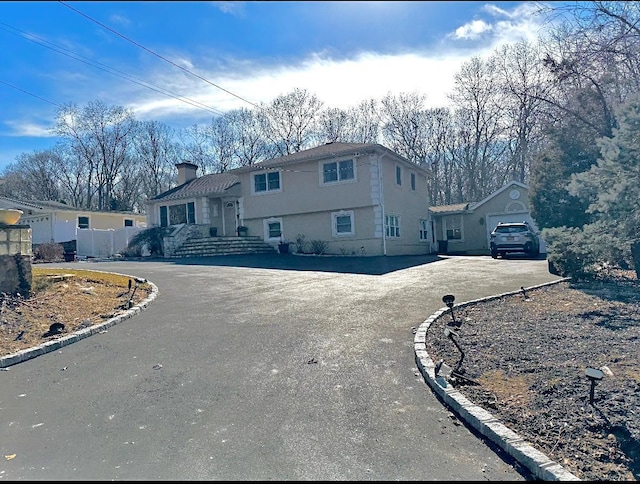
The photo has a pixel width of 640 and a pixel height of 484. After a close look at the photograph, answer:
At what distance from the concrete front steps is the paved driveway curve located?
13.8m

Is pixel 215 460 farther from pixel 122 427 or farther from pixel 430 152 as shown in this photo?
pixel 430 152

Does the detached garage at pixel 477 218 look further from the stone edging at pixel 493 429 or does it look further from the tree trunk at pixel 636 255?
the stone edging at pixel 493 429

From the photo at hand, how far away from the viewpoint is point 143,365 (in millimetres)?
5652

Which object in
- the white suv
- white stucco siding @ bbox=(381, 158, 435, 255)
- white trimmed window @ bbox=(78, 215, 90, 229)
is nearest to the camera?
the white suv

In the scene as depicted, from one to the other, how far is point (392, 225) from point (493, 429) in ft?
63.0

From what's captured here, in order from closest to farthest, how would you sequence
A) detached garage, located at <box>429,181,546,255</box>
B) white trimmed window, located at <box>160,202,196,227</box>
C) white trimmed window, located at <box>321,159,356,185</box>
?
white trimmed window, located at <box>321,159,356,185</box> → detached garage, located at <box>429,181,546,255</box> → white trimmed window, located at <box>160,202,196,227</box>

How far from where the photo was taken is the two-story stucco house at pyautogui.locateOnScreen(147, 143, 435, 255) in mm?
21122

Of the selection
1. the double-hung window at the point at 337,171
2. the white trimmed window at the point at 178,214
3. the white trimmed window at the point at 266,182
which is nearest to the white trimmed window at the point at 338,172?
the double-hung window at the point at 337,171

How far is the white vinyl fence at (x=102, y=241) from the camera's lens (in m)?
25.7

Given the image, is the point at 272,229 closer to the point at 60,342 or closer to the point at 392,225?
the point at 392,225

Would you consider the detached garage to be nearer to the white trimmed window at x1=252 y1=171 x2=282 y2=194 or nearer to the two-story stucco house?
the two-story stucco house

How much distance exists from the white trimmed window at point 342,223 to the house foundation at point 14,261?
1460 centimetres

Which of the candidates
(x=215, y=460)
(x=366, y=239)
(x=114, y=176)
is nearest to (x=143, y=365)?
(x=215, y=460)

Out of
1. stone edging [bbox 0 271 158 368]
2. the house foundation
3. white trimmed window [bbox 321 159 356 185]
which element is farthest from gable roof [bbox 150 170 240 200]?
stone edging [bbox 0 271 158 368]
